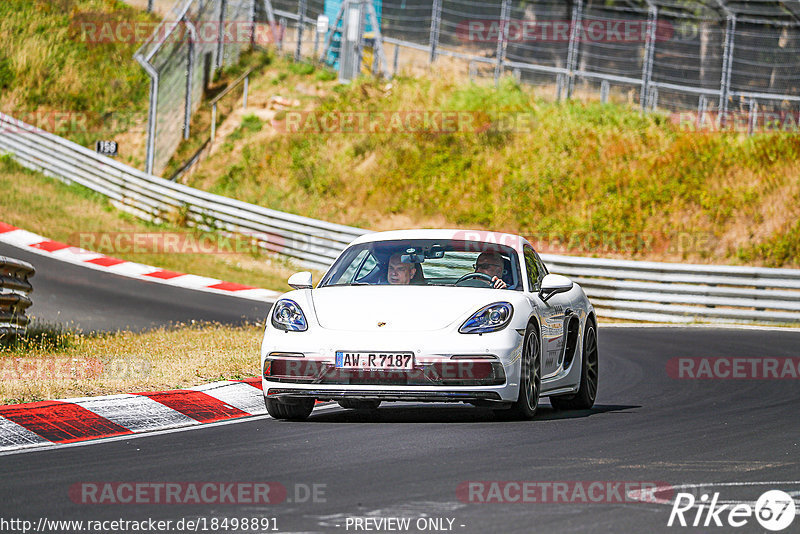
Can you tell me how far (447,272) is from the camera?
9.45m

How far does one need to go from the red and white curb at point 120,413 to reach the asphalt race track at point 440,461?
0.34 m

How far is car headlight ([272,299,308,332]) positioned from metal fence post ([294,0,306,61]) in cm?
2763

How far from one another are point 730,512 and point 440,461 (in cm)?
180

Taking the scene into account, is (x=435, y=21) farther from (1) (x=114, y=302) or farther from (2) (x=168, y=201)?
(1) (x=114, y=302)

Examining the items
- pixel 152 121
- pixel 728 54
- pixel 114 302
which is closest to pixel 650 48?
pixel 728 54

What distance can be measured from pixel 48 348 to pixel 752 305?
13.0 meters

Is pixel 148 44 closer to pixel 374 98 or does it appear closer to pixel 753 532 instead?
pixel 374 98

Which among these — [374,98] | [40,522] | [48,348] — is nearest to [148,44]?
[374,98]

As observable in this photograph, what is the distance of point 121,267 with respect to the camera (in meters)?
23.5

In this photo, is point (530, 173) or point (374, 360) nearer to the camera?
point (374, 360)

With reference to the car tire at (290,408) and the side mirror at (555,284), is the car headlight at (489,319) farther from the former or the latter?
the car tire at (290,408)

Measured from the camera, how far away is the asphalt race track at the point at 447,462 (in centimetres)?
527

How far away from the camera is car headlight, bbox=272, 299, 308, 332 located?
27.8 feet

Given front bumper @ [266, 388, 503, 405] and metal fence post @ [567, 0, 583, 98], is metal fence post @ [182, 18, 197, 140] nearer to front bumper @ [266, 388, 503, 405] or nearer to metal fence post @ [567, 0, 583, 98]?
metal fence post @ [567, 0, 583, 98]
